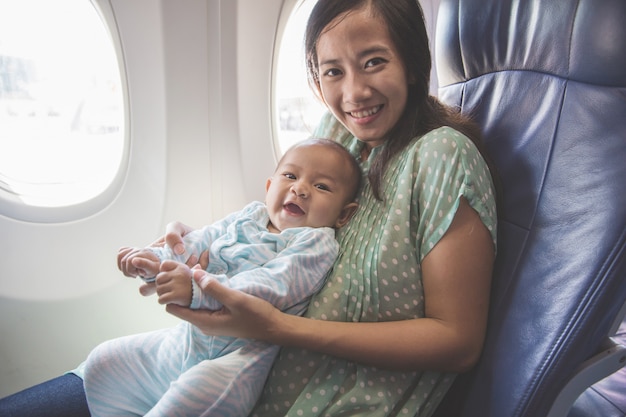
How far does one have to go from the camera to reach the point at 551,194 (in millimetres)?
949

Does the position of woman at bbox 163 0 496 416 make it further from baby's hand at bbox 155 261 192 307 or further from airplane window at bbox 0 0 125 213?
airplane window at bbox 0 0 125 213

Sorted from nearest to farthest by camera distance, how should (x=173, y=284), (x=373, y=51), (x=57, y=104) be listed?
(x=173, y=284), (x=373, y=51), (x=57, y=104)

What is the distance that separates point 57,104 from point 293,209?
1418mm

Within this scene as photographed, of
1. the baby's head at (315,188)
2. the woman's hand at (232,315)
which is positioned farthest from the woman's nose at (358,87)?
the woman's hand at (232,315)

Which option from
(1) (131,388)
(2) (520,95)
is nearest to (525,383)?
(2) (520,95)

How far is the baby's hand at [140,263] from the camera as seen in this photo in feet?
3.28

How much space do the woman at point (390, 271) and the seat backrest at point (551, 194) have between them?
0.26 ft

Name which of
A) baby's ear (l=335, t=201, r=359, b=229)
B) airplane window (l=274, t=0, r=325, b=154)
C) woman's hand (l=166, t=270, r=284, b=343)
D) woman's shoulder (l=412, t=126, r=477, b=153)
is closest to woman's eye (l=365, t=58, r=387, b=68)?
woman's shoulder (l=412, t=126, r=477, b=153)

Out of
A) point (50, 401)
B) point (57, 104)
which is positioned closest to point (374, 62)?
point (50, 401)

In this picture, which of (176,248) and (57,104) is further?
(57,104)

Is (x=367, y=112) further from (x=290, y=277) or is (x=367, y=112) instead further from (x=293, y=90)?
(x=293, y=90)

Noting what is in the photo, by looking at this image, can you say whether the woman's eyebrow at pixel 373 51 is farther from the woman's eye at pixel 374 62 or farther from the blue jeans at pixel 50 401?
the blue jeans at pixel 50 401

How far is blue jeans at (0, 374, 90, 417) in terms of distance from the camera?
3.67 ft

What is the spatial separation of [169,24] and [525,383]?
176cm
